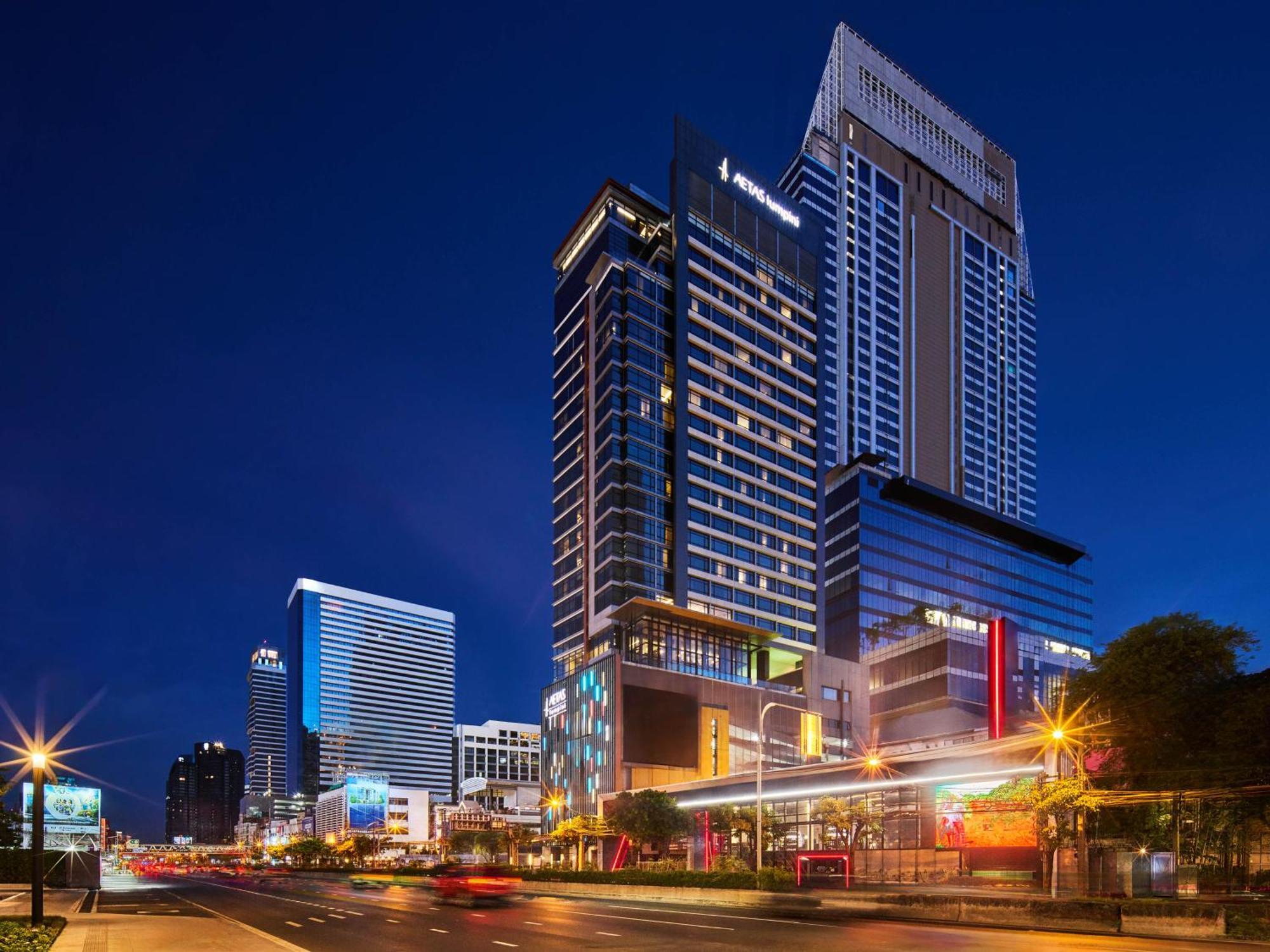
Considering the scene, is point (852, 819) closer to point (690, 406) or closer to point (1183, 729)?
point (1183, 729)

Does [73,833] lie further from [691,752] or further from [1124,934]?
[1124,934]

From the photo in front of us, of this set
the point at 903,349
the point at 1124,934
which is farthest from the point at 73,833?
the point at 903,349

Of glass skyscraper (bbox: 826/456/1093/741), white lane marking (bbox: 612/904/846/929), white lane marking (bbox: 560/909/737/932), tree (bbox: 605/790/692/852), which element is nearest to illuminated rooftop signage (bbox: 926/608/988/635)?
glass skyscraper (bbox: 826/456/1093/741)

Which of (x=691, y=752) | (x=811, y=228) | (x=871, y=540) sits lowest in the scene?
(x=691, y=752)

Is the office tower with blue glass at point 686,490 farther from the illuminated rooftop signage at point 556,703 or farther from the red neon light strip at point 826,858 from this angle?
the red neon light strip at point 826,858

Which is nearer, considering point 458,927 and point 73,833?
point 458,927

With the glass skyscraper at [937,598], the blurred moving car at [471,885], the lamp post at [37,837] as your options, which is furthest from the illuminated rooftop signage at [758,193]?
the lamp post at [37,837]

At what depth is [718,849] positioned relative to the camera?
79500 millimetres

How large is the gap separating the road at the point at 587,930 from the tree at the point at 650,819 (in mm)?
28227

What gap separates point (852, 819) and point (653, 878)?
18835 mm

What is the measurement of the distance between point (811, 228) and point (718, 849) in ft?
320

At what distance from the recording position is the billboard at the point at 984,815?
50.6 meters

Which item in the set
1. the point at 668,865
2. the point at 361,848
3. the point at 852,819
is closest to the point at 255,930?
the point at 852,819

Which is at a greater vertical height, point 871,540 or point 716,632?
point 871,540
